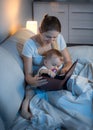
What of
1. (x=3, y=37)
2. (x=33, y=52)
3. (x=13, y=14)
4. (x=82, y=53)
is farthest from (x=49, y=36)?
(x=13, y=14)

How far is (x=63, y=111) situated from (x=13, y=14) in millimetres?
1573

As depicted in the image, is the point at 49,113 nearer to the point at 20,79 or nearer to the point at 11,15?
the point at 20,79

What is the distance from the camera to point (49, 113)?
1731 millimetres

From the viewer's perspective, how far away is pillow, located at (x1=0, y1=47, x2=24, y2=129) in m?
1.69

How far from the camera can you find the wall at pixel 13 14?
8.63 feet

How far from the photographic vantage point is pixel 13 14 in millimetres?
3023

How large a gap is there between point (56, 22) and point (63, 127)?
754 millimetres

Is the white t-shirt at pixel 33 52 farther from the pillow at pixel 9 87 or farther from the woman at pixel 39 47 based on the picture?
the pillow at pixel 9 87

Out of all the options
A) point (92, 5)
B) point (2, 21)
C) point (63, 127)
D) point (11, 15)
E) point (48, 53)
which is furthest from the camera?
point (92, 5)

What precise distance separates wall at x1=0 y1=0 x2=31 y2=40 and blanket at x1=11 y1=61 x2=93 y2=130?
0.96 meters

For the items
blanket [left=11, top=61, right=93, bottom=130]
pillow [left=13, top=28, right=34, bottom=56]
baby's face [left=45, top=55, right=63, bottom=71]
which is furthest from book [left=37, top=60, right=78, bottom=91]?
pillow [left=13, top=28, right=34, bottom=56]

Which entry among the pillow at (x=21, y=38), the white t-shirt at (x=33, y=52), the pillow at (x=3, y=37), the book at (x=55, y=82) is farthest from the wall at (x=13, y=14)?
the book at (x=55, y=82)

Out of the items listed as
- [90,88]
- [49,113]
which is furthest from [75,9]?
[49,113]

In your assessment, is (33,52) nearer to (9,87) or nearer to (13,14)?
(9,87)
